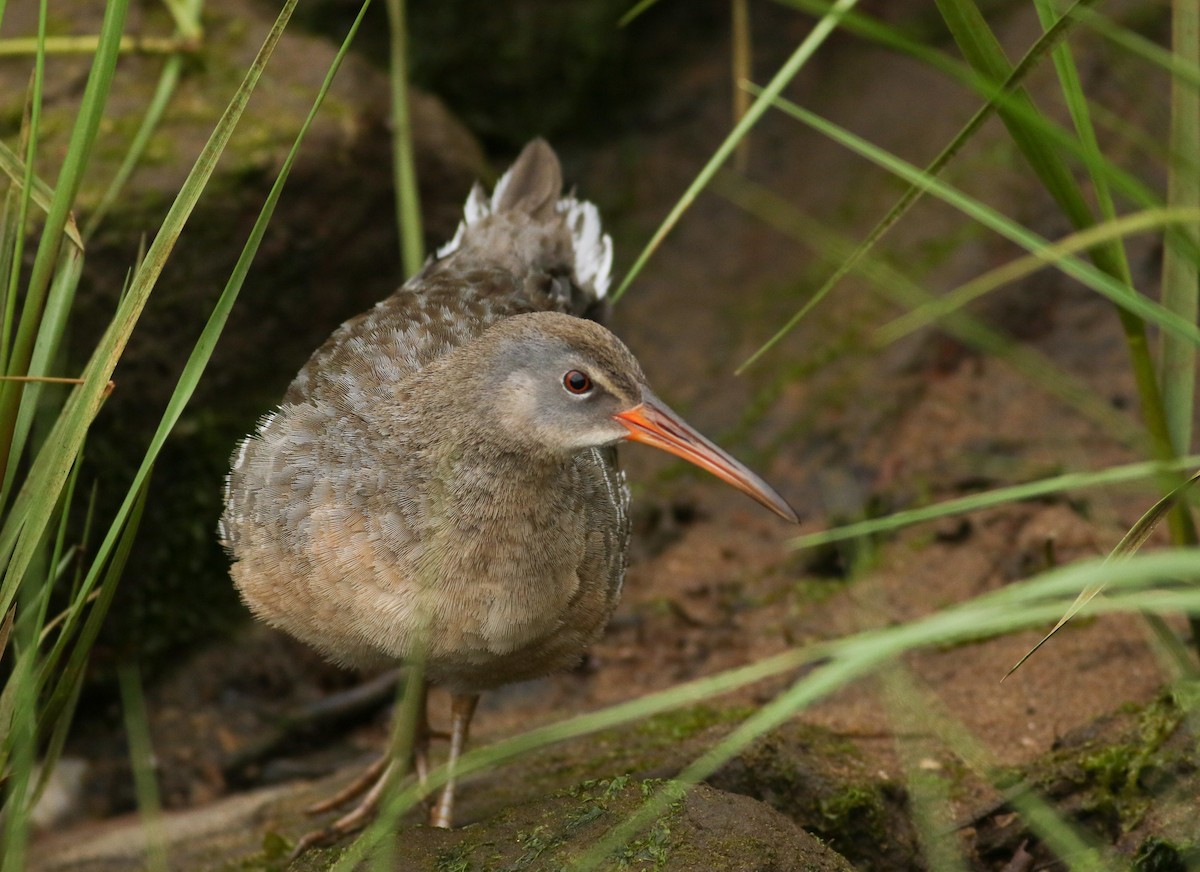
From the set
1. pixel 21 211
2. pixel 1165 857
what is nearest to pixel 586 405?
pixel 21 211

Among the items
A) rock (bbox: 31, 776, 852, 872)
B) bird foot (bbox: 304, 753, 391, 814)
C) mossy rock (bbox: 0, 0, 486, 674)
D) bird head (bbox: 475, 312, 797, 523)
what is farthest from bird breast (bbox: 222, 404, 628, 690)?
mossy rock (bbox: 0, 0, 486, 674)

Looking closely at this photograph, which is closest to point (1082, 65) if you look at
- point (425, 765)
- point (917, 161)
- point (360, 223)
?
point (917, 161)

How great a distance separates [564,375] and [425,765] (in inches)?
61.2

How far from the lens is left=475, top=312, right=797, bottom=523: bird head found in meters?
3.07

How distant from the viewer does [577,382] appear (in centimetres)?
309

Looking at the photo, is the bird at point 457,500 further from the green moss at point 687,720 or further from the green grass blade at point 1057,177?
the green grass blade at point 1057,177

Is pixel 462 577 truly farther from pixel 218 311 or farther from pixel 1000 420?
pixel 1000 420

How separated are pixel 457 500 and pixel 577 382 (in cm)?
38

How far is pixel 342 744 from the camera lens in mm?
4887

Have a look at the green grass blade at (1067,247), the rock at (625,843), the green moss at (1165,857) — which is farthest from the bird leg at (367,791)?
the green grass blade at (1067,247)

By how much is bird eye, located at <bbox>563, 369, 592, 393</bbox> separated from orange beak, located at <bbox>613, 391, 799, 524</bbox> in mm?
97

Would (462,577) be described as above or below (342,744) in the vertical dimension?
above

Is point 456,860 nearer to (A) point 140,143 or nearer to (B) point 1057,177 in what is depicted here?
(B) point 1057,177

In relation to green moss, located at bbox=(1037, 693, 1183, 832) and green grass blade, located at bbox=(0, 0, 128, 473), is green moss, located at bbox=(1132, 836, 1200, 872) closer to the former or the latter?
green moss, located at bbox=(1037, 693, 1183, 832)
